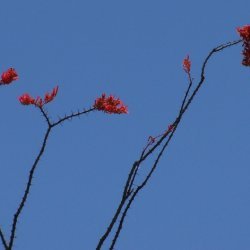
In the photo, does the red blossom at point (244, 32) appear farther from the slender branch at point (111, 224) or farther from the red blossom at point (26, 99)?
the red blossom at point (26, 99)

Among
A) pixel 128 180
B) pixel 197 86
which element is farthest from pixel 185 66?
pixel 128 180

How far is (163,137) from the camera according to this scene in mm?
4457

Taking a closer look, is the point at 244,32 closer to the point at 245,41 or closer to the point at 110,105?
the point at 245,41

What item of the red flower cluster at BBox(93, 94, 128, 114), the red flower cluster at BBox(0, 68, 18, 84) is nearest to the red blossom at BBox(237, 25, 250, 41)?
the red flower cluster at BBox(93, 94, 128, 114)

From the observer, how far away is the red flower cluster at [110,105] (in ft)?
18.4

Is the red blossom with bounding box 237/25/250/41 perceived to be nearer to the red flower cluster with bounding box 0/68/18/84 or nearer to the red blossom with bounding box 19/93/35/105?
the red blossom with bounding box 19/93/35/105

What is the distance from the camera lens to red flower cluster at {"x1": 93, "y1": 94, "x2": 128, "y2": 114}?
561 centimetres

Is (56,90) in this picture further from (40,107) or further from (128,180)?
(128,180)

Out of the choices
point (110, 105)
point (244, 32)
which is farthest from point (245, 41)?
point (110, 105)

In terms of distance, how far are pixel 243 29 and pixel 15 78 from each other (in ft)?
9.07

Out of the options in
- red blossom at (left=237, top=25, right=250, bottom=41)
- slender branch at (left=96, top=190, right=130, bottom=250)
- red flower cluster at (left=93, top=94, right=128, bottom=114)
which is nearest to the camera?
slender branch at (left=96, top=190, right=130, bottom=250)

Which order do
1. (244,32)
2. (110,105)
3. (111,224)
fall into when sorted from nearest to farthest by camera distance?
1. (111,224)
2. (244,32)
3. (110,105)

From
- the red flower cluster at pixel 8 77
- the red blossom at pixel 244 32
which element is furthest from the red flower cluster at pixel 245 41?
the red flower cluster at pixel 8 77

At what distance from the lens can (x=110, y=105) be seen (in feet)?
19.0
